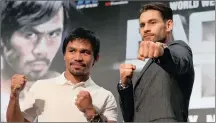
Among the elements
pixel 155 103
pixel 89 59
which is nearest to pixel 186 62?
pixel 155 103

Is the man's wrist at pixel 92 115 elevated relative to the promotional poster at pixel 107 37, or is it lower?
lower

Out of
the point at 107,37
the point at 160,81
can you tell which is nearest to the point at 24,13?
the point at 107,37

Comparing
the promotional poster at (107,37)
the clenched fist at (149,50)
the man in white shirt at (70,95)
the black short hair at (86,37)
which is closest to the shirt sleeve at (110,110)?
the man in white shirt at (70,95)

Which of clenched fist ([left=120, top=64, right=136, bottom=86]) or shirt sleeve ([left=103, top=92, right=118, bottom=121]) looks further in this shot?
shirt sleeve ([left=103, top=92, right=118, bottom=121])

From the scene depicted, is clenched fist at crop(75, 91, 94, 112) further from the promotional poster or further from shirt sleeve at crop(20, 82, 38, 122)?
the promotional poster

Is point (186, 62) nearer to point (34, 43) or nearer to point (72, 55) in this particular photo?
point (72, 55)

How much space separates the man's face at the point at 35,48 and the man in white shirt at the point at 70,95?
1.02 metres

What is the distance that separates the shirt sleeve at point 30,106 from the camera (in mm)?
1032

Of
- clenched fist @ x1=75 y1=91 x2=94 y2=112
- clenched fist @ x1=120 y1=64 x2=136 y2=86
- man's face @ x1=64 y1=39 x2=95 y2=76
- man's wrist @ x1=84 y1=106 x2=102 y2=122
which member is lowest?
man's wrist @ x1=84 y1=106 x2=102 y2=122

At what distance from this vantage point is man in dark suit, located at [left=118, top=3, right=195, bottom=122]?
800 mm

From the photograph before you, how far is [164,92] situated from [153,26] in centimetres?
14

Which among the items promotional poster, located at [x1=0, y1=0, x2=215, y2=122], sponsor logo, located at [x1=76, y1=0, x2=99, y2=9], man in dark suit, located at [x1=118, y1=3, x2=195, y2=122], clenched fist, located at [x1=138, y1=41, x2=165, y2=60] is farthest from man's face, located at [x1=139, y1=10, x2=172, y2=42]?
sponsor logo, located at [x1=76, y1=0, x2=99, y2=9]

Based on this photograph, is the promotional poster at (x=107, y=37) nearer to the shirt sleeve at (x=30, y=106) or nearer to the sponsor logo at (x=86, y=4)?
the sponsor logo at (x=86, y=4)

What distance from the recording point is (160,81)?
33.4 inches
